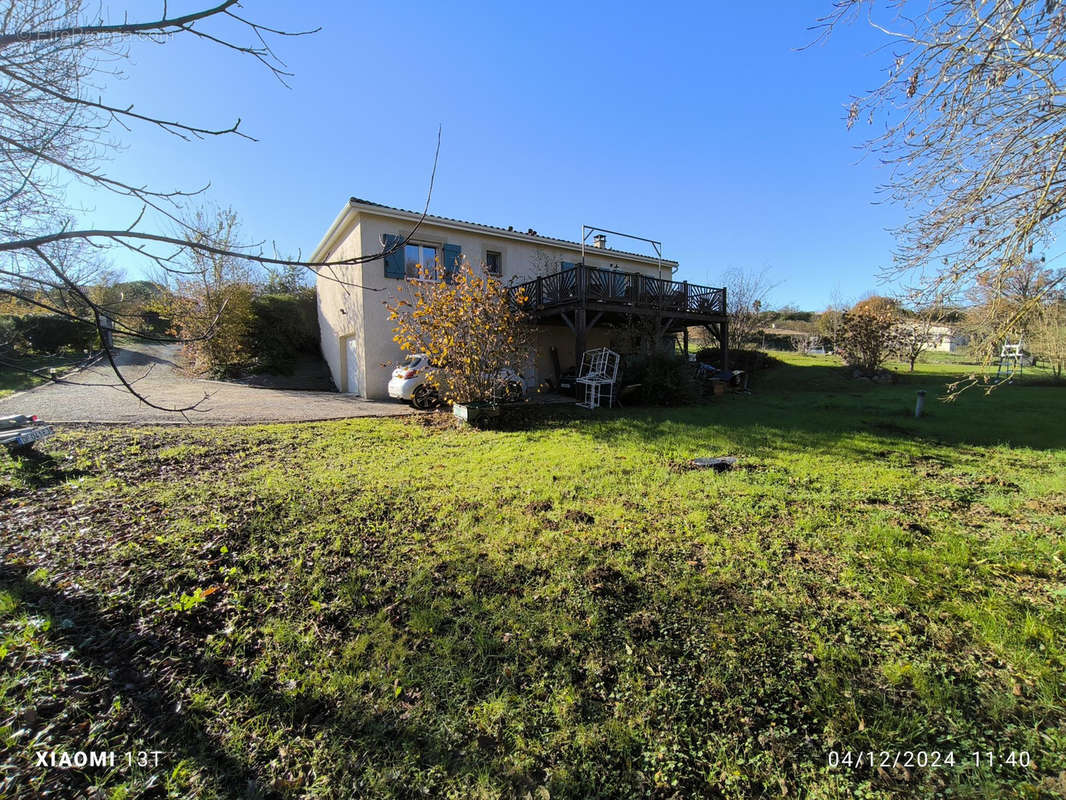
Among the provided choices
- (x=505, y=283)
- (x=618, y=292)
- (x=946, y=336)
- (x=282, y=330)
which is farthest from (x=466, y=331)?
(x=282, y=330)

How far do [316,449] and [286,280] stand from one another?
679 inches

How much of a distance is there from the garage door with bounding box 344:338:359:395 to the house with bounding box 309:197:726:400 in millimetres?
36

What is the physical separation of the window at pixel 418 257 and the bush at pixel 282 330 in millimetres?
8346

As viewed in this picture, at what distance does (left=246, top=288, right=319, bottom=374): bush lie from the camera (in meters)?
16.6

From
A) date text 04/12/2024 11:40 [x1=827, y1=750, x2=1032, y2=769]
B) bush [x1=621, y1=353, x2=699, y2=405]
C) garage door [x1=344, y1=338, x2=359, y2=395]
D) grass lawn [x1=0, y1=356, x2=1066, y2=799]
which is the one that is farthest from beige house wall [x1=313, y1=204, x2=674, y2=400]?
date text 04/12/2024 11:40 [x1=827, y1=750, x2=1032, y2=769]

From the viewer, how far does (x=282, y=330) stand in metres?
17.9

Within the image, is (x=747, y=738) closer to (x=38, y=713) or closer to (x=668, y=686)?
(x=668, y=686)

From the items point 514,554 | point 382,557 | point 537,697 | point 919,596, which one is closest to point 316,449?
point 382,557

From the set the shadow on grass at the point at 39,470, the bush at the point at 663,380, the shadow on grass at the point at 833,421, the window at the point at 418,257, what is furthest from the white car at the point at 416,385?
the shadow on grass at the point at 39,470

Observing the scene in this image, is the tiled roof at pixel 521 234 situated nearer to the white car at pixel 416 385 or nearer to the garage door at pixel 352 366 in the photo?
the white car at pixel 416 385

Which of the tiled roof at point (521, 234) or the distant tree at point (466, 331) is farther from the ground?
the tiled roof at point (521, 234)

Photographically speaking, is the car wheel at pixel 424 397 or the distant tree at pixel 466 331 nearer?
the distant tree at pixel 466 331

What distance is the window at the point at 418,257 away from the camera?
11742mm

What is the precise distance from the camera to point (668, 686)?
6.28 ft
